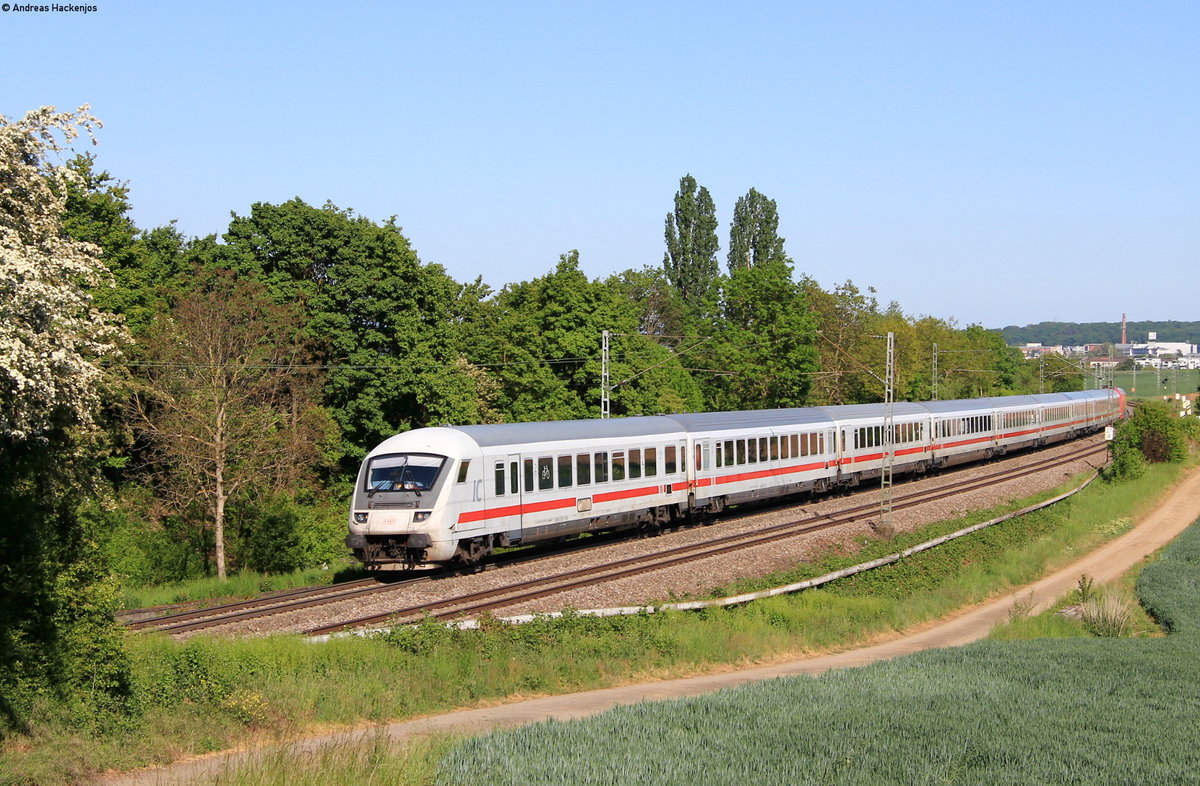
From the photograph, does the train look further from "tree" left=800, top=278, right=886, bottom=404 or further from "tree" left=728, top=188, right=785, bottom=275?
"tree" left=728, top=188, right=785, bottom=275

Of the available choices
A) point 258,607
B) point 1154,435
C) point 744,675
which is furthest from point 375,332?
point 1154,435

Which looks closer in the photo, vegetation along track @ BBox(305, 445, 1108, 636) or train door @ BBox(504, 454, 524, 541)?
vegetation along track @ BBox(305, 445, 1108, 636)

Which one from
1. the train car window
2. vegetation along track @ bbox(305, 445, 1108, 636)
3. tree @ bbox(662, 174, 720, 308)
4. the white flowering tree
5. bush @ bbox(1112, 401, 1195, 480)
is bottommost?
vegetation along track @ bbox(305, 445, 1108, 636)

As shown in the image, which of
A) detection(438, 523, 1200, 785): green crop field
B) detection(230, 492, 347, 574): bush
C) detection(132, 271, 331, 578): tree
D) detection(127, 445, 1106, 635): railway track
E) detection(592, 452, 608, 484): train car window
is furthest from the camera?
detection(230, 492, 347, 574): bush

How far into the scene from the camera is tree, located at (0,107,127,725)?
12258 millimetres

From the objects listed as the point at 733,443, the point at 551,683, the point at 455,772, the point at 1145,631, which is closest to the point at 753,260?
the point at 733,443

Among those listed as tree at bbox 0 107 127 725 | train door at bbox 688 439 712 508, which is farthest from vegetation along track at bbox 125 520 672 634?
train door at bbox 688 439 712 508

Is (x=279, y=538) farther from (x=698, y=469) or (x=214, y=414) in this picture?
(x=698, y=469)

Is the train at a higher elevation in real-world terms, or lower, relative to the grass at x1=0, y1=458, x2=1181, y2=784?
higher

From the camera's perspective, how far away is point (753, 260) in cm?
10331

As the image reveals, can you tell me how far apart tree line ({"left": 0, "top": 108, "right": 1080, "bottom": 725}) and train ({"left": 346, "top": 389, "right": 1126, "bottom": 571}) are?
4.04m

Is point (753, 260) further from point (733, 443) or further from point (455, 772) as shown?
point (455, 772)

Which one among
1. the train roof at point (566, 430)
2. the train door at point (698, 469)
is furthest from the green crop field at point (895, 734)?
the train door at point (698, 469)

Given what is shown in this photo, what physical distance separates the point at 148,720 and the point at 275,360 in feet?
103
